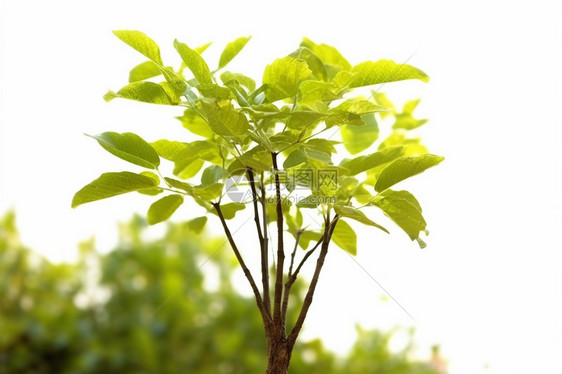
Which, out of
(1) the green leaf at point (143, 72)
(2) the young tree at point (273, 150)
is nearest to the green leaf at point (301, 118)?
(2) the young tree at point (273, 150)

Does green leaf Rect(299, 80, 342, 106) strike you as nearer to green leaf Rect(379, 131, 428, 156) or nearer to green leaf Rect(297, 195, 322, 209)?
green leaf Rect(297, 195, 322, 209)

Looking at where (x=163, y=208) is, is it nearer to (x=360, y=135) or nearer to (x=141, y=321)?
(x=360, y=135)

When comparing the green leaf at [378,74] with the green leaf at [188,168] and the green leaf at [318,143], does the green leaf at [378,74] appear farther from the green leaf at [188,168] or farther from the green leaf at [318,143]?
the green leaf at [188,168]

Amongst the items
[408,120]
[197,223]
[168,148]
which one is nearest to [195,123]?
[168,148]

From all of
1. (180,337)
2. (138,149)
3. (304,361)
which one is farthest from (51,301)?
(138,149)

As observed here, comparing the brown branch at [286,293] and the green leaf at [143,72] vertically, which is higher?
the green leaf at [143,72]

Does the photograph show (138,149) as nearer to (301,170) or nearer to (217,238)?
(301,170)
